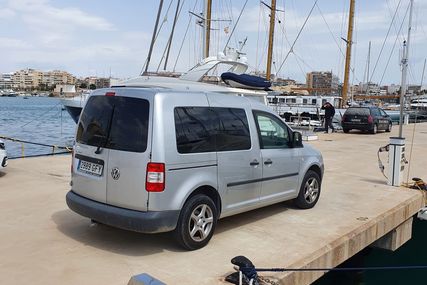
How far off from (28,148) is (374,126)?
1946 centimetres

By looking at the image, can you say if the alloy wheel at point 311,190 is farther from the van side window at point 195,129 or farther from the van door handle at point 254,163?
the van side window at point 195,129

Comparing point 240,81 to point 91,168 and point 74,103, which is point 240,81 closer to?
point 91,168

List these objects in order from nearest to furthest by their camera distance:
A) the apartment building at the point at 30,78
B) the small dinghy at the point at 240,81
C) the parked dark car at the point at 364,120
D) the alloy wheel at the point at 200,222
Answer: the alloy wheel at the point at 200,222
the small dinghy at the point at 240,81
the parked dark car at the point at 364,120
the apartment building at the point at 30,78

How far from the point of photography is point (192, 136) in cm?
543

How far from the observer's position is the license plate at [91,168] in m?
5.46

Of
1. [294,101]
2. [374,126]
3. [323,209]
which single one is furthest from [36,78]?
[323,209]

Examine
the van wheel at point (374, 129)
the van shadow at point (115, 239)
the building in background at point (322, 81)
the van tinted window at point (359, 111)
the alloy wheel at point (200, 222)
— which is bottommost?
the van shadow at point (115, 239)

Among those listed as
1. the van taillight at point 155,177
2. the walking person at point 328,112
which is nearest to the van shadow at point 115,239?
the van taillight at point 155,177

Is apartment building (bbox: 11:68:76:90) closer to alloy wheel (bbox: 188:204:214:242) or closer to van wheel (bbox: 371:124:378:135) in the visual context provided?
van wheel (bbox: 371:124:378:135)

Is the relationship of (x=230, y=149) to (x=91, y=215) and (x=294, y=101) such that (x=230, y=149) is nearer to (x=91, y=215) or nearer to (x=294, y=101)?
(x=91, y=215)

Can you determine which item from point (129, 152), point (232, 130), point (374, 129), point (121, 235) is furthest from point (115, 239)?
point (374, 129)

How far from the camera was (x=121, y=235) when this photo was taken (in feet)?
19.7

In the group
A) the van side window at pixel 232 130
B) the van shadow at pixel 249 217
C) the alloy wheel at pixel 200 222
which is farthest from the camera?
the van shadow at pixel 249 217

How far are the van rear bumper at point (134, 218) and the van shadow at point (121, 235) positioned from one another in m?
0.40
